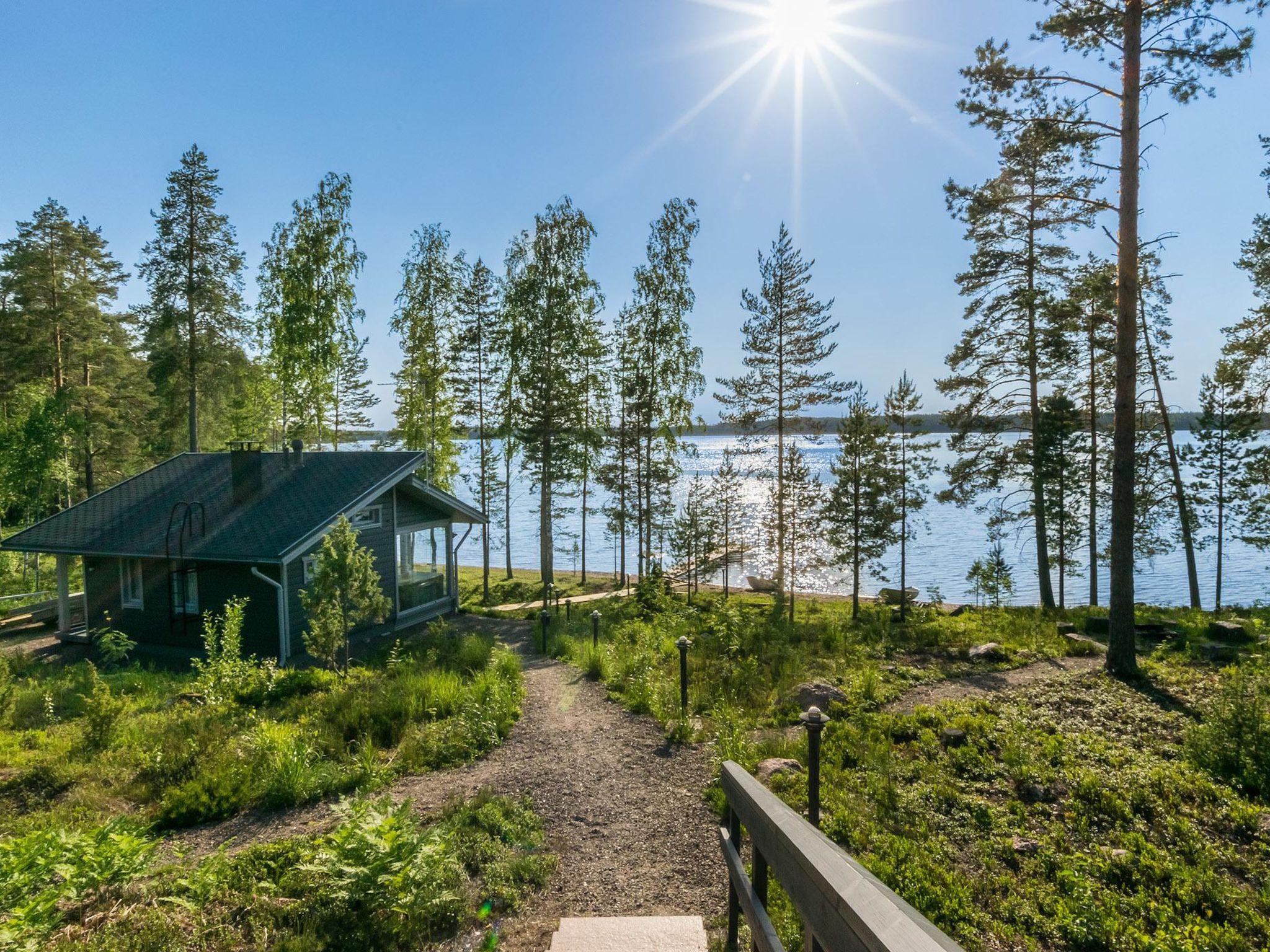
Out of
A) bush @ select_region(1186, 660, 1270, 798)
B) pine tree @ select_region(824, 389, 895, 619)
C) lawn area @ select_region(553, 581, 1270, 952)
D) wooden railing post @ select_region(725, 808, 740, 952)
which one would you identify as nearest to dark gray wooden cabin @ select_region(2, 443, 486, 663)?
lawn area @ select_region(553, 581, 1270, 952)

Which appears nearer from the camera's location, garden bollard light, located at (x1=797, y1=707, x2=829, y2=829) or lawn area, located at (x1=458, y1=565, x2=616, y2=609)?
garden bollard light, located at (x1=797, y1=707, x2=829, y2=829)

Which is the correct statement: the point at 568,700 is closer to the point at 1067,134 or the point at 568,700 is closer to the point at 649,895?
the point at 649,895

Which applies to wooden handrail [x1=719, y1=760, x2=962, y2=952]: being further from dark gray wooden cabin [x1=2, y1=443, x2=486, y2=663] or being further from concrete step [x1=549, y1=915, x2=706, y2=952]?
dark gray wooden cabin [x1=2, y1=443, x2=486, y2=663]

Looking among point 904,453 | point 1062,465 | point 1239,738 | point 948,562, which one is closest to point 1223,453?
point 1062,465

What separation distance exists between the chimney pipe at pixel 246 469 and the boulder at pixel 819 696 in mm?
13657

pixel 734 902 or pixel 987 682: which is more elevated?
pixel 734 902

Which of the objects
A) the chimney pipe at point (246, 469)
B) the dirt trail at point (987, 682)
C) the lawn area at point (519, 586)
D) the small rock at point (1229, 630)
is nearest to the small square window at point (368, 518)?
the chimney pipe at point (246, 469)

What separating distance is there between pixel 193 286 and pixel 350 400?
8.38 meters

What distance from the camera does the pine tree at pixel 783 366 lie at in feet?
68.7

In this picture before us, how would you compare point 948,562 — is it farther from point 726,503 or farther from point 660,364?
point 660,364

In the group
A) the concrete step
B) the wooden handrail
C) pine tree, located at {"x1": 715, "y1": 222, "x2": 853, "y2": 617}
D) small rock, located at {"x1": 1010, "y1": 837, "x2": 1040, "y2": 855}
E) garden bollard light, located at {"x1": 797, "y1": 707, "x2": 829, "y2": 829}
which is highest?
pine tree, located at {"x1": 715, "y1": 222, "x2": 853, "y2": 617}

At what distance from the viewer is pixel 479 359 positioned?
24.6 m

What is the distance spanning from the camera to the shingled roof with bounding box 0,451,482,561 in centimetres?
1353

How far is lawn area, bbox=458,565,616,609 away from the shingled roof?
250 inches
